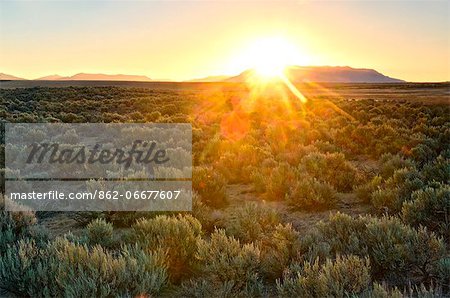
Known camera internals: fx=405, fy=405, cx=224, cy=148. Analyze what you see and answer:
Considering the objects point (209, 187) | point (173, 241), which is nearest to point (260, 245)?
point (173, 241)

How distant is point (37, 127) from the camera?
2030 cm

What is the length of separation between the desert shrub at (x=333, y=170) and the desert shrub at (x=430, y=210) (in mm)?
2868

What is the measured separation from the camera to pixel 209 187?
9477 millimetres

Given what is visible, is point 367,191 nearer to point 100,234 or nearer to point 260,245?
point 260,245

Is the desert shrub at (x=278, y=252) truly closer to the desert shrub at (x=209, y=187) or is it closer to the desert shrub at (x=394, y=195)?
the desert shrub at (x=394, y=195)

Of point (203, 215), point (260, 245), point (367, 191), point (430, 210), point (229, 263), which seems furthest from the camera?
point (367, 191)

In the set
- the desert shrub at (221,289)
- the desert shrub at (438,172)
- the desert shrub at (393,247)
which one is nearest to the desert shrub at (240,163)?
the desert shrub at (438,172)

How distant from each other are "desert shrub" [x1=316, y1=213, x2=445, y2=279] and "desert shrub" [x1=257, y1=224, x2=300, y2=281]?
49cm

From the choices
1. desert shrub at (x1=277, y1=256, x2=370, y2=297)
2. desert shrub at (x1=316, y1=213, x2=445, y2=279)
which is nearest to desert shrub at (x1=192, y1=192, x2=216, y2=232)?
desert shrub at (x1=316, y1=213, x2=445, y2=279)

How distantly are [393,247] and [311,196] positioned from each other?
325 cm

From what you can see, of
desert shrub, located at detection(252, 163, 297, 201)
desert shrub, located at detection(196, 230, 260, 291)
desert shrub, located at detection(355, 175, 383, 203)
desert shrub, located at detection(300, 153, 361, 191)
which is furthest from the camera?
desert shrub, located at detection(300, 153, 361, 191)

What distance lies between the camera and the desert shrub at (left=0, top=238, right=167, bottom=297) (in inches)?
170

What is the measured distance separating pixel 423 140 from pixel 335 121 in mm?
8002

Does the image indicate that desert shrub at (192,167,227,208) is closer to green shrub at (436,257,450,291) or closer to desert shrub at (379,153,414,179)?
desert shrub at (379,153,414,179)
